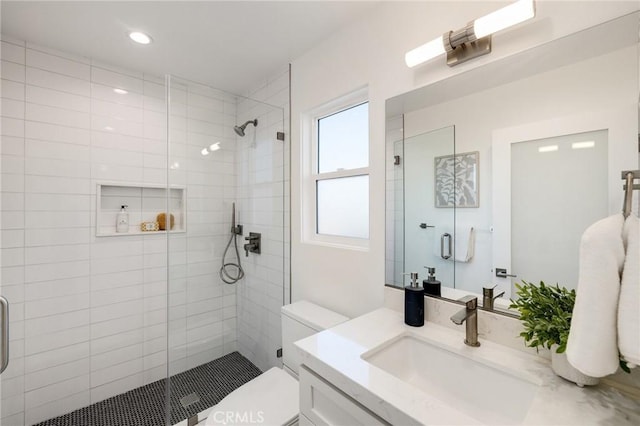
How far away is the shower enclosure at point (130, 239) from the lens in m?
1.79

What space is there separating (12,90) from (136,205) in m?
1.01

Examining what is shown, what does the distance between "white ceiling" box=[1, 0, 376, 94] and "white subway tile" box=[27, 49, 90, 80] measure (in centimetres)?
7

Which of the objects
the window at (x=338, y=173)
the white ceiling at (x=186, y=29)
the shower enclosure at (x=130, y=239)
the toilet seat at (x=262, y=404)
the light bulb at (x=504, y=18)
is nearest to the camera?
the light bulb at (x=504, y=18)

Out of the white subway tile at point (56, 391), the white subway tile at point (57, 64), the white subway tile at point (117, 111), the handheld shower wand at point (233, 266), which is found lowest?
the white subway tile at point (56, 391)

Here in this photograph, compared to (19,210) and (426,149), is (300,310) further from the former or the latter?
(19,210)

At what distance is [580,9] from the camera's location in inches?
35.2

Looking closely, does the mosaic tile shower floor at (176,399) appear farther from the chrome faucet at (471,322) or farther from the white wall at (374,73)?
the chrome faucet at (471,322)

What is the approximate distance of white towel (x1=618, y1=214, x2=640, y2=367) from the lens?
2.04 ft

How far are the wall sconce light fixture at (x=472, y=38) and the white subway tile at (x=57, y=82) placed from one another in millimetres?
2294

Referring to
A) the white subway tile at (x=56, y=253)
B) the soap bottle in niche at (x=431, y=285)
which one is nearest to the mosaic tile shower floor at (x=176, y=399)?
the white subway tile at (x=56, y=253)

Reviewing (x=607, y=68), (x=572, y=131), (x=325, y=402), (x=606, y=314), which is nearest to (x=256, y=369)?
(x=325, y=402)

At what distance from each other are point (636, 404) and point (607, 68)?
39.1 inches

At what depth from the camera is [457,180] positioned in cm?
121

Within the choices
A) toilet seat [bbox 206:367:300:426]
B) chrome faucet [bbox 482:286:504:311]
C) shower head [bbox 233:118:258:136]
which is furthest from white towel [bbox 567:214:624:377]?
shower head [bbox 233:118:258:136]
